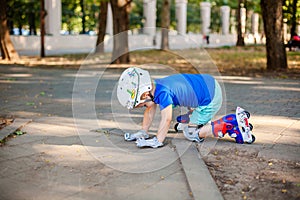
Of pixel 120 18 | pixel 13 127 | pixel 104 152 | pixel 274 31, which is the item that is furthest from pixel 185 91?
pixel 120 18

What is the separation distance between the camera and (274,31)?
41.4 ft

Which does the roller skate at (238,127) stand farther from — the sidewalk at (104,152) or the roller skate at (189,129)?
the roller skate at (189,129)

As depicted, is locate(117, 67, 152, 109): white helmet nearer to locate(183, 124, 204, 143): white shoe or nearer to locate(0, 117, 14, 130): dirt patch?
locate(183, 124, 204, 143): white shoe

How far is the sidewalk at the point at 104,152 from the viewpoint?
11.1 ft

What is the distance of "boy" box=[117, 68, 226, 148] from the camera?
4465mm

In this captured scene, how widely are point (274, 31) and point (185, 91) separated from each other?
29.0ft

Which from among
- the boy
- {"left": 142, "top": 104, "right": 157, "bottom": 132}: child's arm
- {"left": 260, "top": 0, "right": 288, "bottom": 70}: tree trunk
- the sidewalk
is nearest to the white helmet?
the boy

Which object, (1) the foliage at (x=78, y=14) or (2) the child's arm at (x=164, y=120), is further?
(1) the foliage at (x=78, y=14)

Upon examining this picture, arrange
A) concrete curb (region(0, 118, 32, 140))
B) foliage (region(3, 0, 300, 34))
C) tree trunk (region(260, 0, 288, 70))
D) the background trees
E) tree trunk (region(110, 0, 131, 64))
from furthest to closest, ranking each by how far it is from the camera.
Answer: foliage (region(3, 0, 300, 34)) → tree trunk (region(110, 0, 131, 64)) → the background trees → tree trunk (region(260, 0, 288, 70)) → concrete curb (region(0, 118, 32, 140))

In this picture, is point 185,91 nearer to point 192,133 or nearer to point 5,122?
point 192,133

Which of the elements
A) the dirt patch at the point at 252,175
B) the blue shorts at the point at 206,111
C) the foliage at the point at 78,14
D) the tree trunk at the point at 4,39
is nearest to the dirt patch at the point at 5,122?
the blue shorts at the point at 206,111

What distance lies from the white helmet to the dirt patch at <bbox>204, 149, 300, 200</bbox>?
97 centimetres

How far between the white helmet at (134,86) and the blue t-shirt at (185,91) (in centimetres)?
18

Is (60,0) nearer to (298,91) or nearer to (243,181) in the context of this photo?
(298,91)
